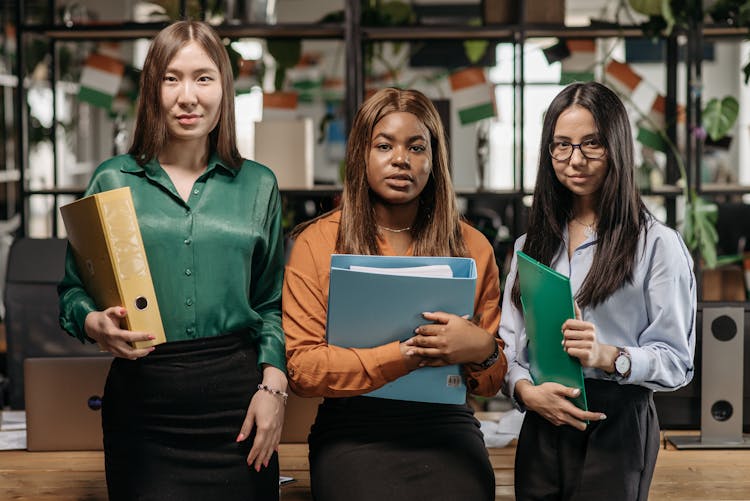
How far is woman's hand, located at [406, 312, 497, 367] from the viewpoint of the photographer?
4.97 ft

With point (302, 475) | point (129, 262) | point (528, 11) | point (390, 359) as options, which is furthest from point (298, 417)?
point (528, 11)

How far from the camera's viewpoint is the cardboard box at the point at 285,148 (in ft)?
10.6

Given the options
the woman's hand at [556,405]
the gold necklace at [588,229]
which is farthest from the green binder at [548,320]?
the gold necklace at [588,229]

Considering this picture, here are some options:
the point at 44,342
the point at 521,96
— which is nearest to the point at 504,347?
the point at 44,342

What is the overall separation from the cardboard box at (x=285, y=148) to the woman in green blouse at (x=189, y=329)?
5.21 ft

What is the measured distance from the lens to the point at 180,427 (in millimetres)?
1578

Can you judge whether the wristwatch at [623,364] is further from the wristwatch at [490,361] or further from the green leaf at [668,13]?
the green leaf at [668,13]

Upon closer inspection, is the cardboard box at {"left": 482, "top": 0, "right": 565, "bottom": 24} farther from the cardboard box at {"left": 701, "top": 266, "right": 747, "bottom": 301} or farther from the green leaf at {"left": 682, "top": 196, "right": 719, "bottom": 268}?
the cardboard box at {"left": 701, "top": 266, "right": 747, "bottom": 301}

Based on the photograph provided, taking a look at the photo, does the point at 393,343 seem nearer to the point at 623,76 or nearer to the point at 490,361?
the point at 490,361

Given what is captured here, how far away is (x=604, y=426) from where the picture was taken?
1561 mm

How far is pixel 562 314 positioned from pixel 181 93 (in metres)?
0.77

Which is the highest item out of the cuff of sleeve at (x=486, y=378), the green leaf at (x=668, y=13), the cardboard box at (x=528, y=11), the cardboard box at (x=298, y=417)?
the cardboard box at (x=528, y=11)

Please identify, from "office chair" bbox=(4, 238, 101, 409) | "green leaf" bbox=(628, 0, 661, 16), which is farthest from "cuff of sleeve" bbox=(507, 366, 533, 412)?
"green leaf" bbox=(628, 0, 661, 16)

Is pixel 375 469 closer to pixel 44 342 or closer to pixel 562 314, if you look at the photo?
pixel 562 314
